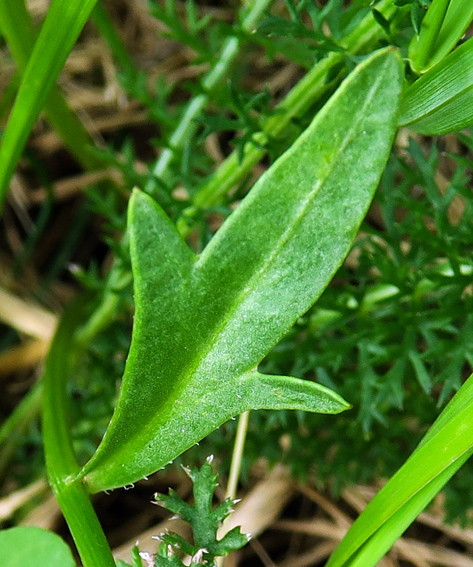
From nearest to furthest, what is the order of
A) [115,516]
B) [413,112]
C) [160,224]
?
[160,224]
[413,112]
[115,516]

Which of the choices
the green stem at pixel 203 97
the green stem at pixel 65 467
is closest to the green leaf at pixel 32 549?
the green stem at pixel 65 467

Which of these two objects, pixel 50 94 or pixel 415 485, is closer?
pixel 415 485

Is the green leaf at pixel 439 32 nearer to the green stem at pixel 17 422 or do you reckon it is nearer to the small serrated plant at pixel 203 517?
the small serrated plant at pixel 203 517

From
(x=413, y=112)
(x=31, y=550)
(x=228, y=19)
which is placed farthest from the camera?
(x=228, y=19)

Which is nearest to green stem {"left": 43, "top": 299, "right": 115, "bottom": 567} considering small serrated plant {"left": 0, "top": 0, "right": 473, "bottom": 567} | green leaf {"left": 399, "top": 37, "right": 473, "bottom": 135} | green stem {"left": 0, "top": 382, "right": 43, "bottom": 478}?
small serrated plant {"left": 0, "top": 0, "right": 473, "bottom": 567}

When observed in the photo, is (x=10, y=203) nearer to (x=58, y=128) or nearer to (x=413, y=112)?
(x=58, y=128)

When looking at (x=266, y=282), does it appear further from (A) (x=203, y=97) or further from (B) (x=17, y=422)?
(B) (x=17, y=422)

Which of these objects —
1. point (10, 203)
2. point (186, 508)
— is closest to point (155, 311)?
point (186, 508)

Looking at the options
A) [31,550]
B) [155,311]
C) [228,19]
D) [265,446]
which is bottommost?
[265,446]

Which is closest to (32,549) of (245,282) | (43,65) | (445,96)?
(245,282)
